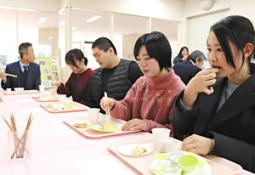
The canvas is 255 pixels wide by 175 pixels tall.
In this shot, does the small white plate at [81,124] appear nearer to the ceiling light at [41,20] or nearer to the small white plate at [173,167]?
the small white plate at [173,167]

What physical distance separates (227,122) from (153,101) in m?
0.53

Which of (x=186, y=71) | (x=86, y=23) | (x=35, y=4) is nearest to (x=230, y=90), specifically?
(x=186, y=71)

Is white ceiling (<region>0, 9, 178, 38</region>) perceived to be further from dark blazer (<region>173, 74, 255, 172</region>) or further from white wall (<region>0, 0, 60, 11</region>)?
dark blazer (<region>173, 74, 255, 172</region>)

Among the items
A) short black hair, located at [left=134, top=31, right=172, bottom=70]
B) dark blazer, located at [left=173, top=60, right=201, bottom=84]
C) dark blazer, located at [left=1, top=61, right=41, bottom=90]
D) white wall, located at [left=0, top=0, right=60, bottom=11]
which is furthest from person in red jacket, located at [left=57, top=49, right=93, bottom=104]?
white wall, located at [left=0, top=0, right=60, bottom=11]

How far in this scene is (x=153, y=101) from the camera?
61.9 inches

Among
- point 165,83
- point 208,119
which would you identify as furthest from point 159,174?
point 165,83

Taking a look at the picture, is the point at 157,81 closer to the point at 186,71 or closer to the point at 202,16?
the point at 186,71

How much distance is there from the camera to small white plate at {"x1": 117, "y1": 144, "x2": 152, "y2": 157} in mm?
991

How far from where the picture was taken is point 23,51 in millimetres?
3752

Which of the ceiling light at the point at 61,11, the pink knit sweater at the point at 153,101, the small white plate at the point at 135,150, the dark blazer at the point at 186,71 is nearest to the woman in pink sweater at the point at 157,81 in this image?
the pink knit sweater at the point at 153,101

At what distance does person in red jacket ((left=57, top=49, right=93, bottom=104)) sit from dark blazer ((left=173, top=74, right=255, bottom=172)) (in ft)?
6.13

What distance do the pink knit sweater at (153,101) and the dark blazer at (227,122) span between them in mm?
204

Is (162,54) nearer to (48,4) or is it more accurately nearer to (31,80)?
(31,80)

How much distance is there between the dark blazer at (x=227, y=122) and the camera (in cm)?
97
